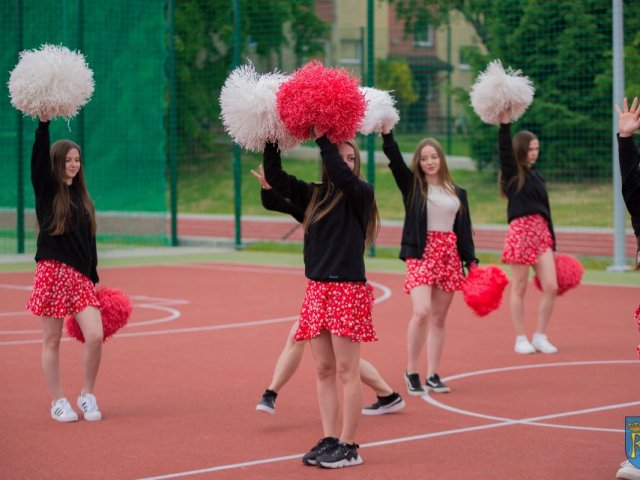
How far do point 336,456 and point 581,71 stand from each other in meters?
15.3

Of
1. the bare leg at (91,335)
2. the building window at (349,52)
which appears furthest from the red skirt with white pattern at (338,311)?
the building window at (349,52)

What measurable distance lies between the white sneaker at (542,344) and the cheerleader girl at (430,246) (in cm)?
177

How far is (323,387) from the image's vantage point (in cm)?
606

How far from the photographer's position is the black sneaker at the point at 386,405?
287 inches

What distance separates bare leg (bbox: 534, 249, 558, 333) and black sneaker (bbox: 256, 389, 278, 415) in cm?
339

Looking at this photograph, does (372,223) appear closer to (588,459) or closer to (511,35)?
(588,459)

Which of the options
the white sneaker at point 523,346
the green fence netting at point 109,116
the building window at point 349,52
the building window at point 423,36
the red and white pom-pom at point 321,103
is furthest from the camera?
the building window at point 349,52

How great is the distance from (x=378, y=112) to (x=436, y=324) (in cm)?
187

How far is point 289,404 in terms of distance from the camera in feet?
25.2

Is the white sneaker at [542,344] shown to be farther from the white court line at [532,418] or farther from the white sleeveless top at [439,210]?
the white sleeveless top at [439,210]

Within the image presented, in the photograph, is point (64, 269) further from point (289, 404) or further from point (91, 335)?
point (289, 404)

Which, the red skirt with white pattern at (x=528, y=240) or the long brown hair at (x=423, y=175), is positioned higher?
the long brown hair at (x=423, y=175)

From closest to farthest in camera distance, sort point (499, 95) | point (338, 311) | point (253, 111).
A: point (253, 111), point (338, 311), point (499, 95)

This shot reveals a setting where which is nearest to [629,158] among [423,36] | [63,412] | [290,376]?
[290,376]
